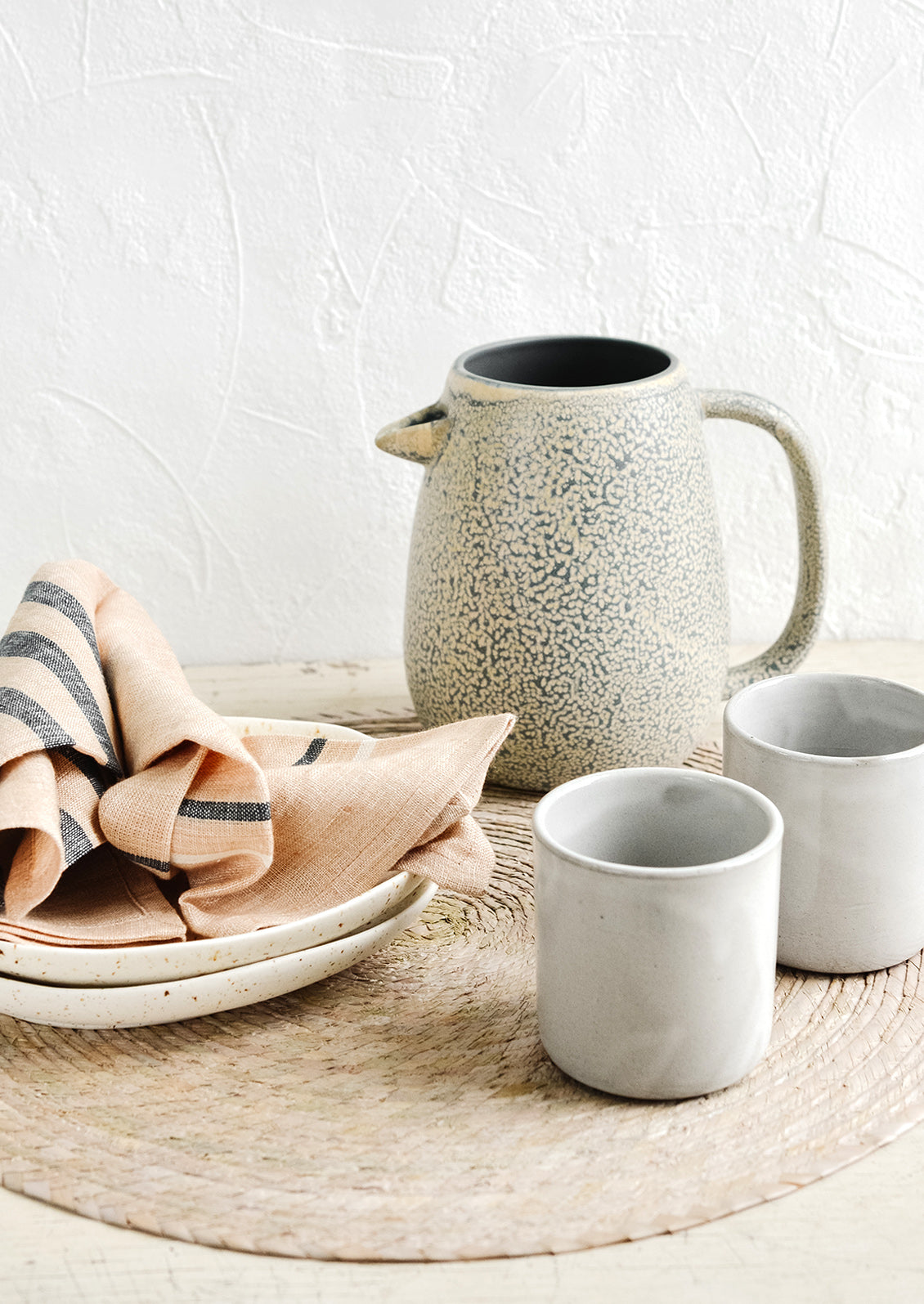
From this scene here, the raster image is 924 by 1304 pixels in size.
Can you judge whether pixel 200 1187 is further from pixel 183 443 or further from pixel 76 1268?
pixel 183 443

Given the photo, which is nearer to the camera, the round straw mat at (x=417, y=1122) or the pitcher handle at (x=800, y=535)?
the round straw mat at (x=417, y=1122)

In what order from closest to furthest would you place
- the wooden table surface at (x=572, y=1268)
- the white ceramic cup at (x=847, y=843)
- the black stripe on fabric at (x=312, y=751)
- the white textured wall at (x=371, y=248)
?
the wooden table surface at (x=572, y=1268) → the white ceramic cup at (x=847, y=843) → the black stripe on fabric at (x=312, y=751) → the white textured wall at (x=371, y=248)

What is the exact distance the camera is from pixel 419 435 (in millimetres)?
593

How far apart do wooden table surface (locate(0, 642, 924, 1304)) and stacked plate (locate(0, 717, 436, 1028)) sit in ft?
0.20

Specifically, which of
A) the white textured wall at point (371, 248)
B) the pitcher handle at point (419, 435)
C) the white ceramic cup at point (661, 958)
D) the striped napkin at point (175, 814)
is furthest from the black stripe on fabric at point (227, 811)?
the white textured wall at point (371, 248)

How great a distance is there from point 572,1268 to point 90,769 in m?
0.24

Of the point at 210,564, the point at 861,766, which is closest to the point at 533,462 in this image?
the point at 861,766

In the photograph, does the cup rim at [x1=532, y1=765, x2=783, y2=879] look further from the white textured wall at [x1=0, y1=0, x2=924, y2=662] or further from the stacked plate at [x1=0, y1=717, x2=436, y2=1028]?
the white textured wall at [x1=0, y1=0, x2=924, y2=662]

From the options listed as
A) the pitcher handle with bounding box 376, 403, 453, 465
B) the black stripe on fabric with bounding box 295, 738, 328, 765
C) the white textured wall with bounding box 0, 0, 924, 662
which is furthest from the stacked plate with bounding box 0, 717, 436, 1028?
the white textured wall with bounding box 0, 0, 924, 662

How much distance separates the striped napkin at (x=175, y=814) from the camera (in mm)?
428

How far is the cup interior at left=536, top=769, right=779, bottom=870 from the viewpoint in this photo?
424 millimetres

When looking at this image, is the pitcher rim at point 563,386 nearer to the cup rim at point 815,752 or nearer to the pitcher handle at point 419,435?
the pitcher handle at point 419,435

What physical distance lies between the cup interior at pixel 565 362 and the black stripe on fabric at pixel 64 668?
0.84ft

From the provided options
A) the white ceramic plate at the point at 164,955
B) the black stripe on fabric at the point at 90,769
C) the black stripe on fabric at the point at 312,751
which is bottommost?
the white ceramic plate at the point at 164,955
